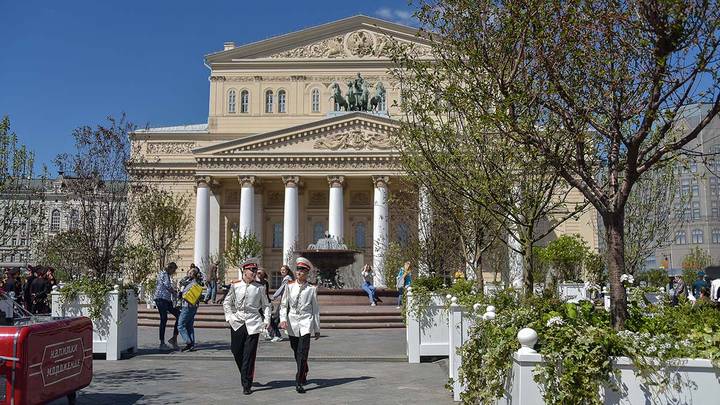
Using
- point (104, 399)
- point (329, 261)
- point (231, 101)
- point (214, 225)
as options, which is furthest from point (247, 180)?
point (104, 399)

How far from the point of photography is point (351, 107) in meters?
52.4

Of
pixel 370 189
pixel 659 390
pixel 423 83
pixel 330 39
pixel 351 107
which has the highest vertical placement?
pixel 330 39

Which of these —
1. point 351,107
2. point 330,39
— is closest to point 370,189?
point 351,107

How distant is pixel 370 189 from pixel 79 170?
121 feet

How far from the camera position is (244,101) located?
59.2 metres

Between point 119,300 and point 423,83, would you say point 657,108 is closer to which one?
point 423,83

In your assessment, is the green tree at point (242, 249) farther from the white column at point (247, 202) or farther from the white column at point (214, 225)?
the white column at point (214, 225)

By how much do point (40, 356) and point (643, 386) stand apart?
19.5 feet

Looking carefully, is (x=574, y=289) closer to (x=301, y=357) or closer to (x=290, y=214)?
(x=301, y=357)

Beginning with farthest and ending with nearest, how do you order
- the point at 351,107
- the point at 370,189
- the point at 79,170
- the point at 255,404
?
the point at 370,189 < the point at 351,107 < the point at 79,170 < the point at 255,404

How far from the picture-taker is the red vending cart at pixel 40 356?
23.7ft

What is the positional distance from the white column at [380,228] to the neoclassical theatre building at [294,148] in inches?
3.6

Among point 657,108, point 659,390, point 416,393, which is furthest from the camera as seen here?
point 416,393

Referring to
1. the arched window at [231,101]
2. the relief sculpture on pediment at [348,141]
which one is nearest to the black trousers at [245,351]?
the relief sculpture on pediment at [348,141]
